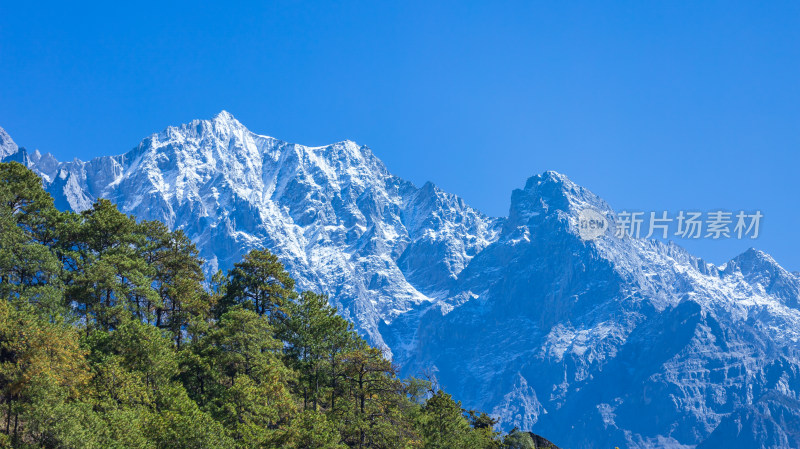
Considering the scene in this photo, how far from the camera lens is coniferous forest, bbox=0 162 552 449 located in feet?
186

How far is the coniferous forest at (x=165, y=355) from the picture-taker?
56.8 meters

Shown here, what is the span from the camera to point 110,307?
244 ft

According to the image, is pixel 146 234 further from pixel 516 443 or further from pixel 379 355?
pixel 516 443

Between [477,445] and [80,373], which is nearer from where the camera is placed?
[80,373]

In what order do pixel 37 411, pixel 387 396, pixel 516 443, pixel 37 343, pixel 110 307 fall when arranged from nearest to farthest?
pixel 37 411 < pixel 37 343 < pixel 110 307 < pixel 387 396 < pixel 516 443

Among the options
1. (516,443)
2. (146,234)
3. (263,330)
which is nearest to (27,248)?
(146,234)

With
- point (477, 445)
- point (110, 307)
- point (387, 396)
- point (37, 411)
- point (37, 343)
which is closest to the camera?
point (37, 411)

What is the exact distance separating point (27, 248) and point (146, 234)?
1698 cm

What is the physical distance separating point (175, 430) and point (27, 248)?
30.2 meters

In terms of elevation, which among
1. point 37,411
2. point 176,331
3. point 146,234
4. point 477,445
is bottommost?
point 37,411

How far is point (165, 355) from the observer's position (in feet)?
227

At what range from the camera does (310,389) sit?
267ft

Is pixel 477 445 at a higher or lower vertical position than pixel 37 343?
higher

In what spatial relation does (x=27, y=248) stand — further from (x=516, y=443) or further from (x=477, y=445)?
(x=516, y=443)
